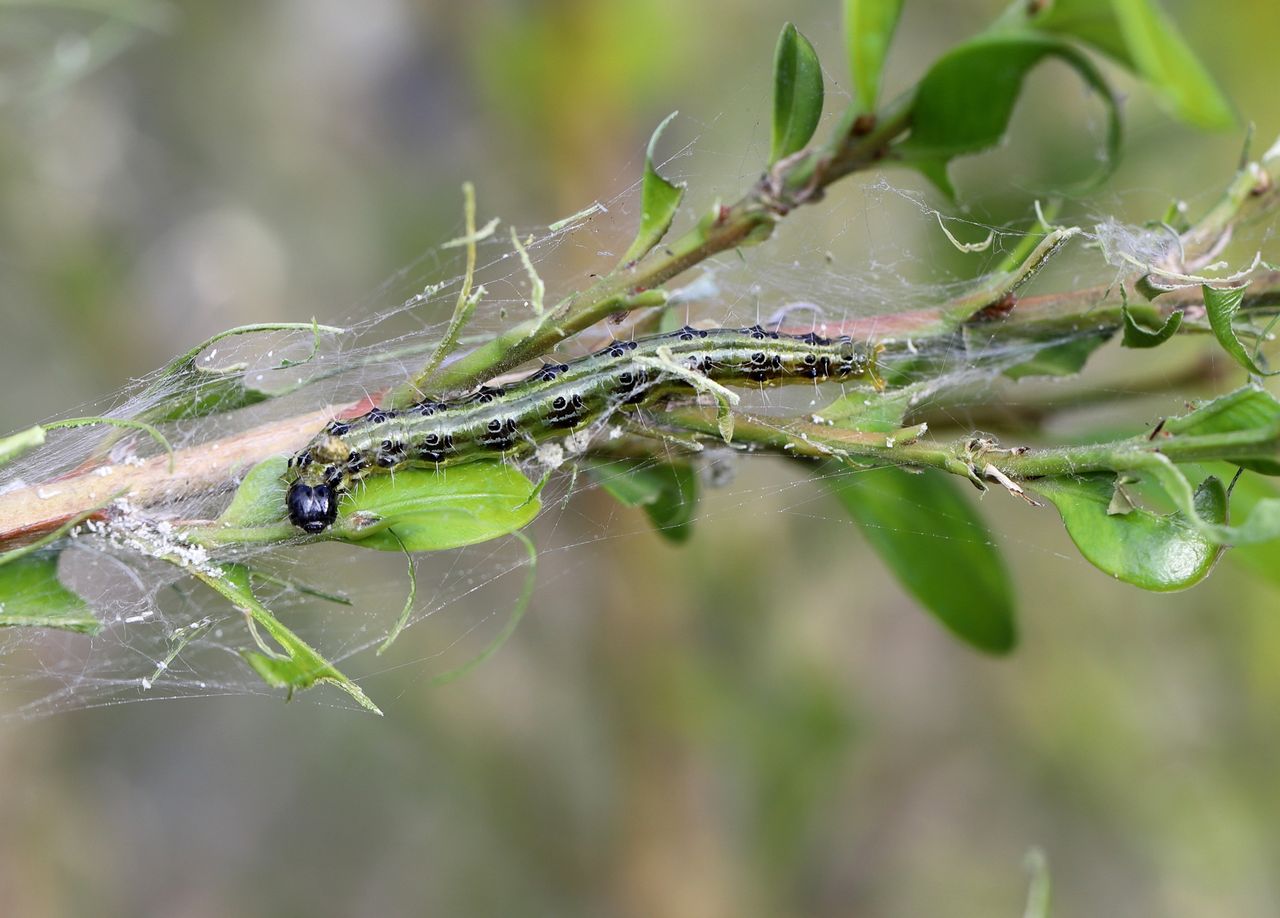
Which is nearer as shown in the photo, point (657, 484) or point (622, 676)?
point (657, 484)

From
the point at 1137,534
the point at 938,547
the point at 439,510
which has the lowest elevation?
the point at 938,547

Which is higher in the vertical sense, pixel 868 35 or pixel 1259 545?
pixel 868 35

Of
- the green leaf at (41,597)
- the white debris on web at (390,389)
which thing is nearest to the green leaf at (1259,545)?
the white debris on web at (390,389)

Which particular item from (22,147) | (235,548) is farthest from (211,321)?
(235,548)

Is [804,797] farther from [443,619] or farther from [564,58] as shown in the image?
[564,58]

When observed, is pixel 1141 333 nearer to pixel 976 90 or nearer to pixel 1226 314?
pixel 1226 314

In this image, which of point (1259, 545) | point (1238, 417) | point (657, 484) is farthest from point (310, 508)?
point (1259, 545)
